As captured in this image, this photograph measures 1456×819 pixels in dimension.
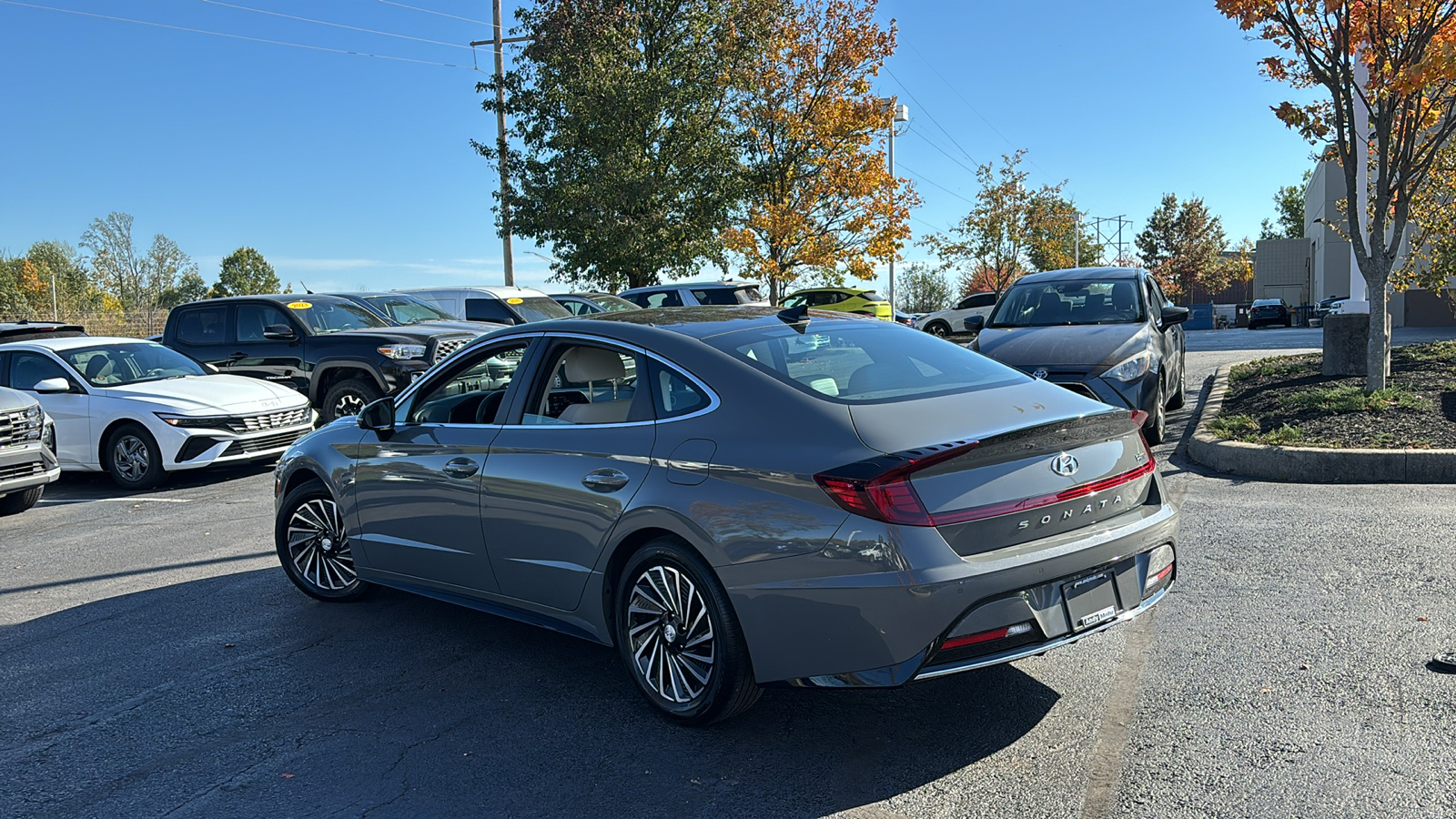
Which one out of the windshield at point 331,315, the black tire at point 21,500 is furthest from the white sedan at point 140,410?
the windshield at point 331,315

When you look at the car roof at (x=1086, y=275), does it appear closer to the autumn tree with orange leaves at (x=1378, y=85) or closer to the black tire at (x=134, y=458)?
the autumn tree with orange leaves at (x=1378, y=85)

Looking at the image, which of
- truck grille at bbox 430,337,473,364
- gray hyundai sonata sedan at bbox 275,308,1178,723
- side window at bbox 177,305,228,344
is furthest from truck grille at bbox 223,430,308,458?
gray hyundai sonata sedan at bbox 275,308,1178,723

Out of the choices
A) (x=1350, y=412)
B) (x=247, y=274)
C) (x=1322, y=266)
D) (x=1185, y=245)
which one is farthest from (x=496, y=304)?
(x=247, y=274)

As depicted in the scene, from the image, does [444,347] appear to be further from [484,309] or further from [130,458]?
[484,309]

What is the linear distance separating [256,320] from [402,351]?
9.40 feet

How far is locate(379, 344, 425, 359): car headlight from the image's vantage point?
1249 centimetres

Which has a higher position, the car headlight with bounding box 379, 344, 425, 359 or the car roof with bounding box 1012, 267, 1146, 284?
the car roof with bounding box 1012, 267, 1146, 284

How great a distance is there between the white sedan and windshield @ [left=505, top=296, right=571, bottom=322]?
16.4 feet

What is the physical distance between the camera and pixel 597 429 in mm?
4453

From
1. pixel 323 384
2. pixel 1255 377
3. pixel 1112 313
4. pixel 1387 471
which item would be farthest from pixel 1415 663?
pixel 323 384

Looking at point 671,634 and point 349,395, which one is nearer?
point 671,634

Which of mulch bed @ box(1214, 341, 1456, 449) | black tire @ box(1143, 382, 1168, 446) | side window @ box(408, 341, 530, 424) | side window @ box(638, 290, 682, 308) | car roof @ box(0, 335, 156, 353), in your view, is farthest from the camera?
side window @ box(638, 290, 682, 308)

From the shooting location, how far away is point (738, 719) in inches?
165

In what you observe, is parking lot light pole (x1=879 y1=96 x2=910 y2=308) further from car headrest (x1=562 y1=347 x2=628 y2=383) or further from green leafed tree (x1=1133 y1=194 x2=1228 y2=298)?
green leafed tree (x1=1133 y1=194 x2=1228 y2=298)
